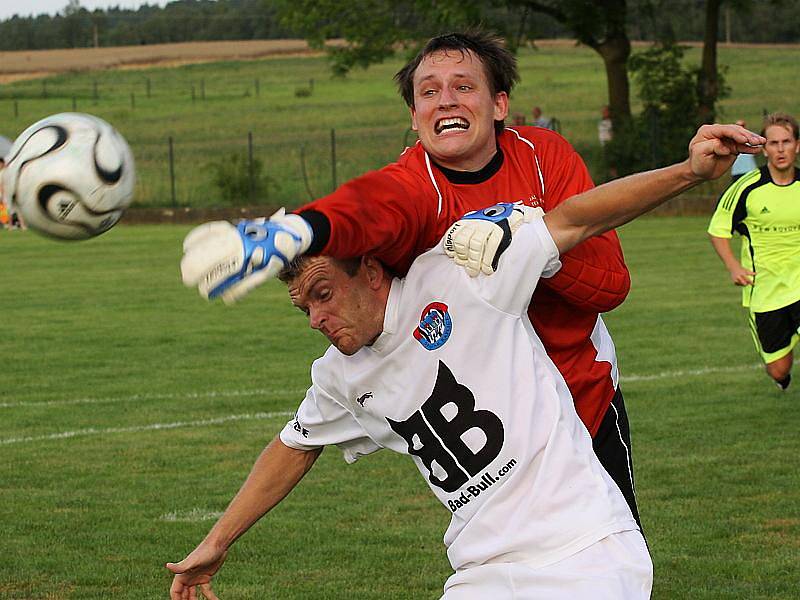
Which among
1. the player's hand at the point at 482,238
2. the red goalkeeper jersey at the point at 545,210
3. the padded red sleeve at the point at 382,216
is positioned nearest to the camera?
the padded red sleeve at the point at 382,216

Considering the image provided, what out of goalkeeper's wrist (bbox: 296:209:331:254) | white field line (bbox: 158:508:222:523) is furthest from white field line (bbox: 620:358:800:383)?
goalkeeper's wrist (bbox: 296:209:331:254)

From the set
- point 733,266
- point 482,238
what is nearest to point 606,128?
point 733,266

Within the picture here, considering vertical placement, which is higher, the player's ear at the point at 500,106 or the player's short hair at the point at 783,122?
the player's ear at the point at 500,106

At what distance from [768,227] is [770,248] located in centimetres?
16

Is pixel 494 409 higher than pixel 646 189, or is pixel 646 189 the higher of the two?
pixel 646 189

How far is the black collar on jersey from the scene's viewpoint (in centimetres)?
430

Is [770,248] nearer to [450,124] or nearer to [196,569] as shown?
[450,124]

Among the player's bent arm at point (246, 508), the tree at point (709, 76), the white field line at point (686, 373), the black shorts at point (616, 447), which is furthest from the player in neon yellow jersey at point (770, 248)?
the tree at point (709, 76)

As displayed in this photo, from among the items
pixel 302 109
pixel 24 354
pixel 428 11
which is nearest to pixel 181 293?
pixel 24 354

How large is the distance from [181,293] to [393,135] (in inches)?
1071

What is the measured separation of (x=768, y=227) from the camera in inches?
429

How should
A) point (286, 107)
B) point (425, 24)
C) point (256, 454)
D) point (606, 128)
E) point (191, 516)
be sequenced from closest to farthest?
point (191, 516), point (256, 454), point (606, 128), point (425, 24), point (286, 107)

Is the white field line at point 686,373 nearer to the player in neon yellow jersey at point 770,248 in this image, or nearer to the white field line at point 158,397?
the player in neon yellow jersey at point 770,248

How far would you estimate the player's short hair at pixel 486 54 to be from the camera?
14.1 ft
